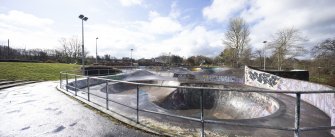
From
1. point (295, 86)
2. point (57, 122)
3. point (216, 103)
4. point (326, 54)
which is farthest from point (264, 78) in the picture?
point (326, 54)

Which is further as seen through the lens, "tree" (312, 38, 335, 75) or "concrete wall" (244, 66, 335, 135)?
"tree" (312, 38, 335, 75)

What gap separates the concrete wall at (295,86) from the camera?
932cm

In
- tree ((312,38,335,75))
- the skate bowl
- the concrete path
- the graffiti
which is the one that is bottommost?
the skate bowl

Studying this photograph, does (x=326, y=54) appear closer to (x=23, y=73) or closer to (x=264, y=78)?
(x=264, y=78)

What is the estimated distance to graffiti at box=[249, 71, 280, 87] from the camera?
18.0 metres

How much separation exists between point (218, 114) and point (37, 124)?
1299 cm

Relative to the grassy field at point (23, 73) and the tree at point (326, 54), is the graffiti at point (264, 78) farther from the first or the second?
the grassy field at point (23, 73)

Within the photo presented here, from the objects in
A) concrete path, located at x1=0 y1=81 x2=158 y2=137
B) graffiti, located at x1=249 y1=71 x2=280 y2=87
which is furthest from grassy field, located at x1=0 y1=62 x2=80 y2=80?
graffiti, located at x1=249 y1=71 x2=280 y2=87

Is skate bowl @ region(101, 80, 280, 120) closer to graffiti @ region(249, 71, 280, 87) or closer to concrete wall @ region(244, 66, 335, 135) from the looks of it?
concrete wall @ region(244, 66, 335, 135)

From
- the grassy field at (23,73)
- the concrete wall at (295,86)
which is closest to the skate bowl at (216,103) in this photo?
the concrete wall at (295,86)

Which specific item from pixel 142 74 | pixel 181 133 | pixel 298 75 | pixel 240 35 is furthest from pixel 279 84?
pixel 240 35

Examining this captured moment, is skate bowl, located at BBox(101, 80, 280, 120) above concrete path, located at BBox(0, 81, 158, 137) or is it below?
below

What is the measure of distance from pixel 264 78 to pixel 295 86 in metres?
4.74

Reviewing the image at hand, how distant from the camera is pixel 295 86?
586 inches
